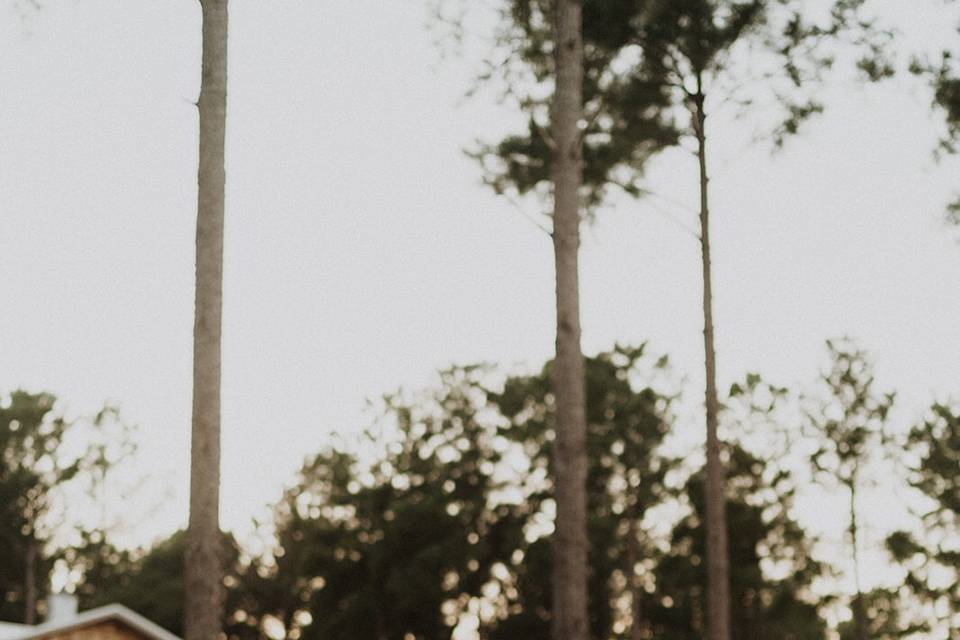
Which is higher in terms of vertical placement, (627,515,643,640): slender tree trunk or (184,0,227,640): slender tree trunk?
(184,0,227,640): slender tree trunk

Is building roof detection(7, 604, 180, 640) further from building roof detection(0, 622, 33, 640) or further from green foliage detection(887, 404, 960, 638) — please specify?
green foliage detection(887, 404, 960, 638)

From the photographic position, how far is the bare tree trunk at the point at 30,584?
42.3m

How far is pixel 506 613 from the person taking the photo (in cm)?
3653

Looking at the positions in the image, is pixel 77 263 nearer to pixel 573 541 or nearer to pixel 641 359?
pixel 573 541

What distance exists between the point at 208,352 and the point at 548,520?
30.6 metres

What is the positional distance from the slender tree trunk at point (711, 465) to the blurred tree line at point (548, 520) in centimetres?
1751

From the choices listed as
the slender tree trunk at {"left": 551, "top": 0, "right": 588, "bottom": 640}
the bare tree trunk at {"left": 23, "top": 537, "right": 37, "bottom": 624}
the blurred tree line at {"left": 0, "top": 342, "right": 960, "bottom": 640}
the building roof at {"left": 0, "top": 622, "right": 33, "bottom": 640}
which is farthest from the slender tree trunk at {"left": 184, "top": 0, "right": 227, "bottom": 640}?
the bare tree trunk at {"left": 23, "top": 537, "right": 37, "bottom": 624}

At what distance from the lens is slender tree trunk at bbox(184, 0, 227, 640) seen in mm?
6512

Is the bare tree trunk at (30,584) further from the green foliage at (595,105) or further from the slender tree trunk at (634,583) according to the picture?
the green foliage at (595,105)

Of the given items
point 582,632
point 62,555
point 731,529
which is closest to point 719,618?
point 582,632

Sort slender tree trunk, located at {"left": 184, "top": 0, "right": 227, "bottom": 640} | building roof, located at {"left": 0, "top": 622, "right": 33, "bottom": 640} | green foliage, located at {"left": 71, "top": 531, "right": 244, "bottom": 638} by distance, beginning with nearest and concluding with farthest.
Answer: slender tree trunk, located at {"left": 184, "top": 0, "right": 227, "bottom": 640}
building roof, located at {"left": 0, "top": 622, "right": 33, "bottom": 640}
green foliage, located at {"left": 71, "top": 531, "right": 244, "bottom": 638}

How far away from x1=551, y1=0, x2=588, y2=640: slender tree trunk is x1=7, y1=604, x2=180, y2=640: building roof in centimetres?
991

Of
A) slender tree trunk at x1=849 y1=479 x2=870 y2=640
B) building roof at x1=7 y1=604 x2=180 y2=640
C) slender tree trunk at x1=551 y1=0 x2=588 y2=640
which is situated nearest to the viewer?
slender tree trunk at x1=551 y1=0 x2=588 y2=640

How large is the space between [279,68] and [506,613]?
28616 mm
